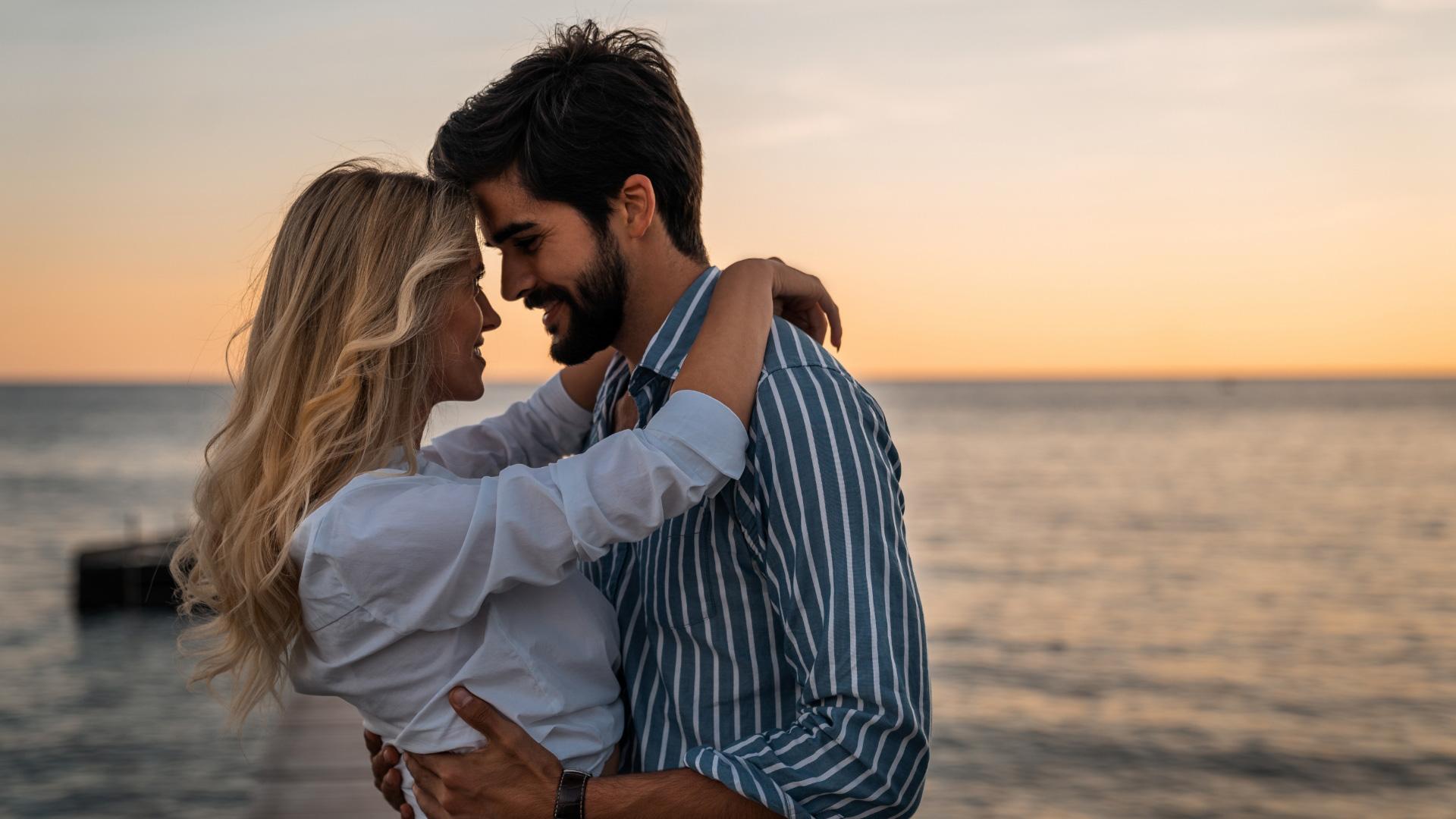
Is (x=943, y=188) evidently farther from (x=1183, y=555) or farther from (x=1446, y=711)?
(x=1446, y=711)

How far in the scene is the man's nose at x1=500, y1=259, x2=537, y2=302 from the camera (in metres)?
2.17

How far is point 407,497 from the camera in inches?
66.9

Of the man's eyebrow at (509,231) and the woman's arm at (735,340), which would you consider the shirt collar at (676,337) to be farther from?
the man's eyebrow at (509,231)

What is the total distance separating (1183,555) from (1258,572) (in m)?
2.05

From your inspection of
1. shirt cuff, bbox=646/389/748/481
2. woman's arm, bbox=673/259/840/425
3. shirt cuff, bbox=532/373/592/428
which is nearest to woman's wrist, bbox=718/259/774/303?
woman's arm, bbox=673/259/840/425

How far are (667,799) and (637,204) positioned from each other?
1.06 metres

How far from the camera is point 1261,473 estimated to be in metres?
38.4

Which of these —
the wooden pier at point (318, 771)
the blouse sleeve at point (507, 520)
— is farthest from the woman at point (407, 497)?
the wooden pier at point (318, 771)

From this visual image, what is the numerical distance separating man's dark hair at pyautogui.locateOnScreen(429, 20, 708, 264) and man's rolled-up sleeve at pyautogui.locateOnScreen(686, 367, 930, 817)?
0.65 m

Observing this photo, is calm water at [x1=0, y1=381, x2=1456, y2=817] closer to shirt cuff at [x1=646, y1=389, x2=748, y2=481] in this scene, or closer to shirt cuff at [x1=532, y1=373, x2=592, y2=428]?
shirt cuff at [x1=532, y1=373, x2=592, y2=428]

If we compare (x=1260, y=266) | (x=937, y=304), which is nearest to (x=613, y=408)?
(x=937, y=304)

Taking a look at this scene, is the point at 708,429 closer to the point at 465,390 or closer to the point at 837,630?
the point at 837,630

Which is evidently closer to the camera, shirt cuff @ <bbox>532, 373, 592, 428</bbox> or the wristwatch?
the wristwatch

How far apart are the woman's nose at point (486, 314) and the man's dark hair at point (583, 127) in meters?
0.21
